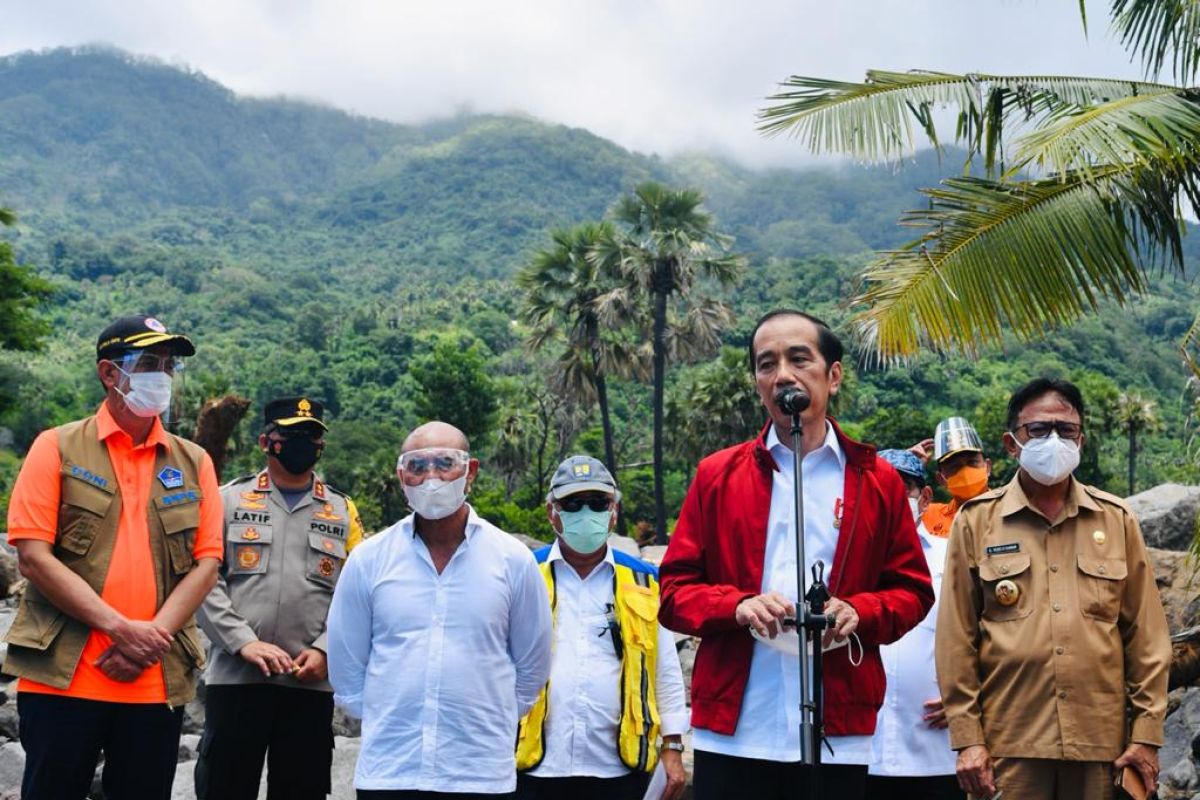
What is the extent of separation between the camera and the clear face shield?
4352 millimetres

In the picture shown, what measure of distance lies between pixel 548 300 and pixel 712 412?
6.50m

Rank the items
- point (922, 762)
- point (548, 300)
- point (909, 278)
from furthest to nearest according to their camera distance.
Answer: point (548, 300) < point (909, 278) < point (922, 762)

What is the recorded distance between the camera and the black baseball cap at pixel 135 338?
442 centimetres

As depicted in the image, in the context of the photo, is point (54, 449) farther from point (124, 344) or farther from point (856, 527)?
point (856, 527)

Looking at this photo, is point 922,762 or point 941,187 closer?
point 922,762

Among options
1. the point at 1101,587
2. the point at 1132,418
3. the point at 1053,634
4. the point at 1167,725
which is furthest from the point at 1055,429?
the point at 1132,418

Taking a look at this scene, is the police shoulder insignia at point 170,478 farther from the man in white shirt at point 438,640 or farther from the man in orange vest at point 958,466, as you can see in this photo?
the man in orange vest at point 958,466

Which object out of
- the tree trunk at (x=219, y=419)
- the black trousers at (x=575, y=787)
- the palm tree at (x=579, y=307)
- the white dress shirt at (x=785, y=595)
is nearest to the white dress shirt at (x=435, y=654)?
the black trousers at (x=575, y=787)

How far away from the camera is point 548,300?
33.6 meters

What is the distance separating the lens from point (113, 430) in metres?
4.33

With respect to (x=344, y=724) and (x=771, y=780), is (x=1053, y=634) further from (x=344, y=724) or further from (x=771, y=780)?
(x=344, y=724)

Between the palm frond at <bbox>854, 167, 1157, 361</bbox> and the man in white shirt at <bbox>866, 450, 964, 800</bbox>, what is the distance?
2514 mm

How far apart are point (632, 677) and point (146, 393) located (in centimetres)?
211

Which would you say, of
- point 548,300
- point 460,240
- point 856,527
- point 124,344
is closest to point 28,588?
point 124,344
